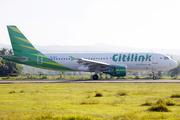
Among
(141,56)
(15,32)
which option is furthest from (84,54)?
(15,32)

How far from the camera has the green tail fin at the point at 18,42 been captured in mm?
38938

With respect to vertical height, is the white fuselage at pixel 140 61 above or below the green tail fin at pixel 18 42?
below

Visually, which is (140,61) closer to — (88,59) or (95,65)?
(95,65)

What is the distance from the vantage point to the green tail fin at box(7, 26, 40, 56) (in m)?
38.9

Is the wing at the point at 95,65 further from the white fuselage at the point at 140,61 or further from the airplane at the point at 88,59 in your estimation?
the white fuselage at the point at 140,61

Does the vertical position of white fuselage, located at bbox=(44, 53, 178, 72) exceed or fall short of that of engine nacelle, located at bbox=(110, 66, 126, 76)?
it exceeds it

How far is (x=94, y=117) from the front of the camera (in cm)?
998

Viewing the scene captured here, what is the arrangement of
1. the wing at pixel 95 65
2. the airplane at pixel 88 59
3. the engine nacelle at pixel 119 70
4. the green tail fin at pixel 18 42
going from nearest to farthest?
the engine nacelle at pixel 119 70 < the wing at pixel 95 65 < the airplane at pixel 88 59 < the green tail fin at pixel 18 42

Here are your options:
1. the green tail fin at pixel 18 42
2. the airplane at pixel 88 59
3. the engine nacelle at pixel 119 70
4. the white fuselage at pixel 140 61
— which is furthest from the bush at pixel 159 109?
the green tail fin at pixel 18 42

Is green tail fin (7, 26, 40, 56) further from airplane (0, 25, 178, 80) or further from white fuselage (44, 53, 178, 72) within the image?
white fuselage (44, 53, 178, 72)

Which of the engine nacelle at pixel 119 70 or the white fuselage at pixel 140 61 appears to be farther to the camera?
the white fuselage at pixel 140 61

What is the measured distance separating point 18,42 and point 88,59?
38.3 ft

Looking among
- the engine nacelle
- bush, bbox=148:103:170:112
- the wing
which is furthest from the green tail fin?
bush, bbox=148:103:170:112

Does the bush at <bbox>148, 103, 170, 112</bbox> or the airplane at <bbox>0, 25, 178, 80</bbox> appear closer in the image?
the bush at <bbox>148, 103, 170, 112</bbox>
